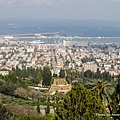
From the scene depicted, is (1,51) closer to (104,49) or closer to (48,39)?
(104,49)

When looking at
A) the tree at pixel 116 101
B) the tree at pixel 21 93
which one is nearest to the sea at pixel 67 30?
the tree at pixel 21 93

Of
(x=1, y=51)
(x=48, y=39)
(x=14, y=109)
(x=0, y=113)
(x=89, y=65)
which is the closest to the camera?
(x=0, y=113)

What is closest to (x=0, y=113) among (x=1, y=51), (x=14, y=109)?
(x=14, y=109)

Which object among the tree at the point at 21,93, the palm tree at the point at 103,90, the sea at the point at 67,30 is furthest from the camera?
the sea at the point at 67,30

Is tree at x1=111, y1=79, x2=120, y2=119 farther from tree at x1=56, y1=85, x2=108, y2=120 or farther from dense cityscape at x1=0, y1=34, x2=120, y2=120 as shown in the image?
tree at x1=56, y1=85, x2=108, y2=120

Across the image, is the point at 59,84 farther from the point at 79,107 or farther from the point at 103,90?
the point at 79,107

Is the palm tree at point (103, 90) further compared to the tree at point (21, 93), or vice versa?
the tree at point (21, 93)

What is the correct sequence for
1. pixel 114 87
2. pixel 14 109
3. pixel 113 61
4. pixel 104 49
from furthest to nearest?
pixel 104 49
pixel 113 61
pixel 14 109
pixel 114 87

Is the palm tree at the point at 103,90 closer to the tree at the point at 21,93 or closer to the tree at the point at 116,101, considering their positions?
the tree at the point at 116,101
